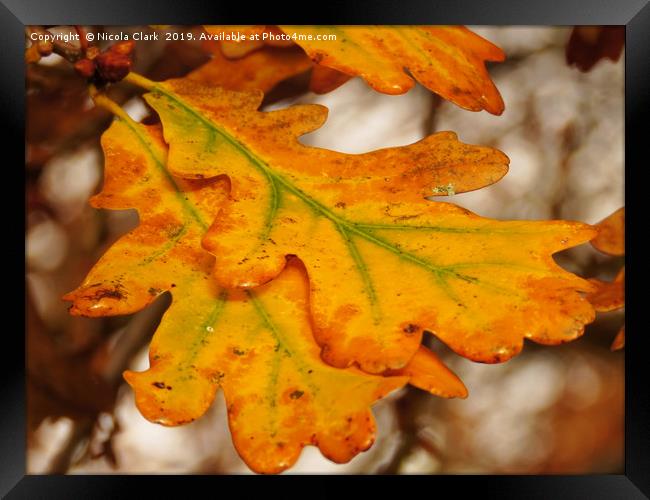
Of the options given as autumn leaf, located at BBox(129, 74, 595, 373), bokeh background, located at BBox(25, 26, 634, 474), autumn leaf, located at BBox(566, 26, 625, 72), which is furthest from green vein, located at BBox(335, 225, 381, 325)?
autumn leaf, located at BBox(566, 26, 625, 72)

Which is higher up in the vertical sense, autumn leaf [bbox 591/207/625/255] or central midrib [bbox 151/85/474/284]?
central midrib [bbox 151/85/474/284]

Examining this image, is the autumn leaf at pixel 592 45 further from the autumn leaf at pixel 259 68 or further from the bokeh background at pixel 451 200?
the autumn leaf at pixel 259 68

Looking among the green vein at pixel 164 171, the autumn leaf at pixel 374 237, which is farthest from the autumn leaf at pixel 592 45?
the green vein at pixel 164 171

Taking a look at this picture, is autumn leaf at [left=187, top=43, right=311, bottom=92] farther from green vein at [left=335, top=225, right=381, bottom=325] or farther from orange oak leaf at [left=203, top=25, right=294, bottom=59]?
green vein at [left=335, top=225, right=381, bottom=325]

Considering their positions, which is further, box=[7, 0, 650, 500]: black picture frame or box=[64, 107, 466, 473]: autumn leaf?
box=[7, 0, 650, 500]: black picture frame

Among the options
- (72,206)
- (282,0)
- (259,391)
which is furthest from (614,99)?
(72,206)

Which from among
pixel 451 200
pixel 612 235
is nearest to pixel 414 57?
pixel 451 200

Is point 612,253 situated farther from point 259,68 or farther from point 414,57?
point 259,68
